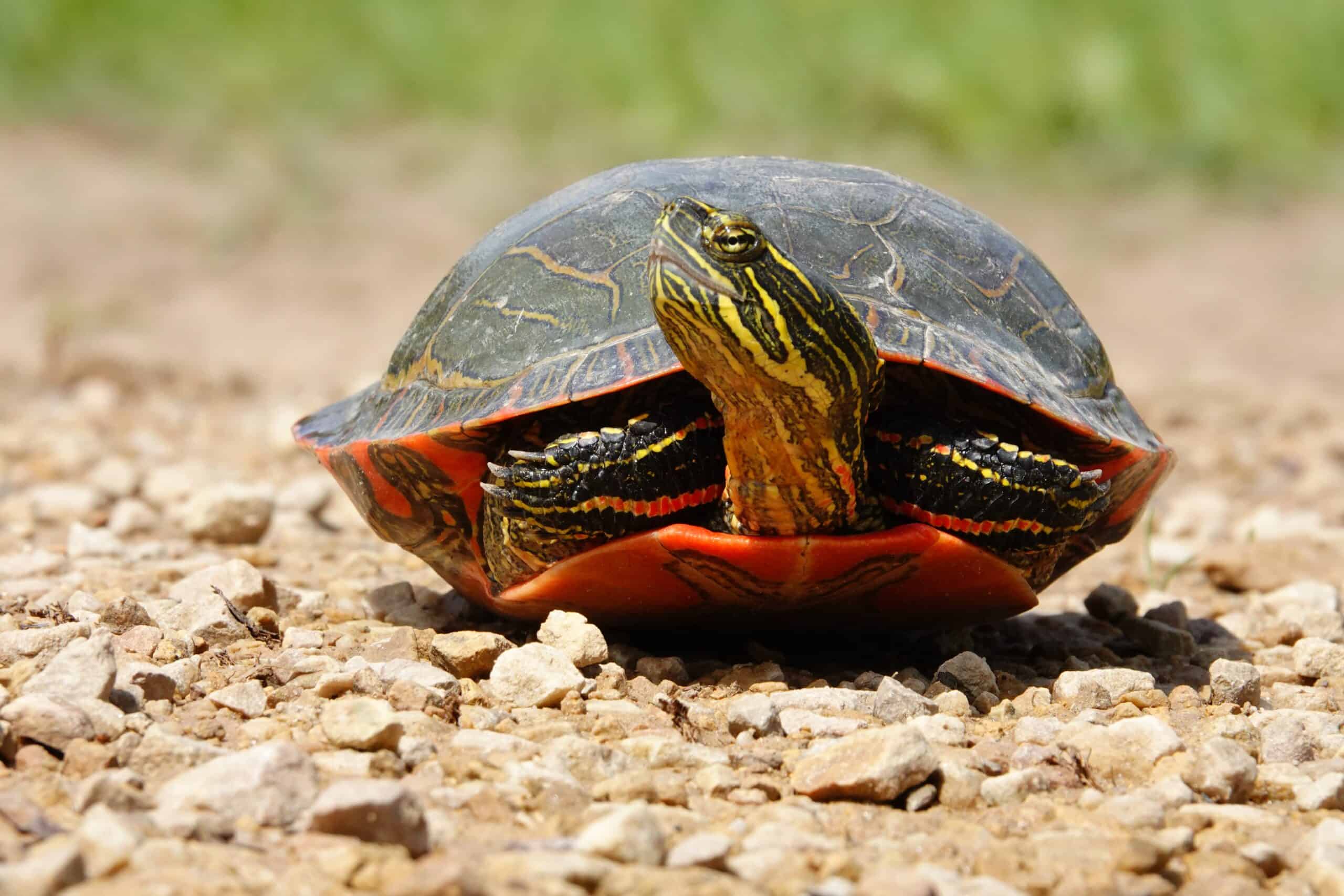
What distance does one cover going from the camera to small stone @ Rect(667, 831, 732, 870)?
164 centimetres

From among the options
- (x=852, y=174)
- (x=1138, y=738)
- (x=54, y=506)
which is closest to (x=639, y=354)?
(x=852, y=174)

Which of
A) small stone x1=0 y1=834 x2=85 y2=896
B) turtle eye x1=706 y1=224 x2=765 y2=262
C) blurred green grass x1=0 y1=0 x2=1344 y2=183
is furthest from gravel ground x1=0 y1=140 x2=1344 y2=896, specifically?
blurred green grass x1=0 y1=0 x2=1344 y2=183

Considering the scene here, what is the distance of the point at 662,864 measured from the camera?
1.64 m

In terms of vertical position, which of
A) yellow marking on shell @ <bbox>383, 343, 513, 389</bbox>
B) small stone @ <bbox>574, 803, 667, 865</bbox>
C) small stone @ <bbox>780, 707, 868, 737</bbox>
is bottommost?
small stone @ <bbox>780, 707, 868, 737</bbox>

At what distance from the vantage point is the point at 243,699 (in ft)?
7.27

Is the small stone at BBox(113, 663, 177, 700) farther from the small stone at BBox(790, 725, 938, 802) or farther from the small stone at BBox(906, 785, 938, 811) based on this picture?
the small stone at BBox(906, 785, 938, 811)

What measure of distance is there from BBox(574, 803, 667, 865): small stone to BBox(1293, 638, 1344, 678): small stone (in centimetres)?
185

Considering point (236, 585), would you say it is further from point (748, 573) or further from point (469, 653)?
point (748, 573)

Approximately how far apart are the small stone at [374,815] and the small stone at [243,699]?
22.9 inches

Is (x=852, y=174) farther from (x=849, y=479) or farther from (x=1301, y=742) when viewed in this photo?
(x=1301, y=742)

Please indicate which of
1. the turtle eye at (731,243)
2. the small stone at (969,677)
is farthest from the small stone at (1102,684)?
the turtle eye at (731,243)

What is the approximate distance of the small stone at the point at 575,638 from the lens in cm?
249

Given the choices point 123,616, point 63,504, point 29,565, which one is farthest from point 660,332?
point 63,504

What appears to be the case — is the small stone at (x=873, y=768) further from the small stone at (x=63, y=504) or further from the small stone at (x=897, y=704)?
the small stone at (x=63, y=504)
